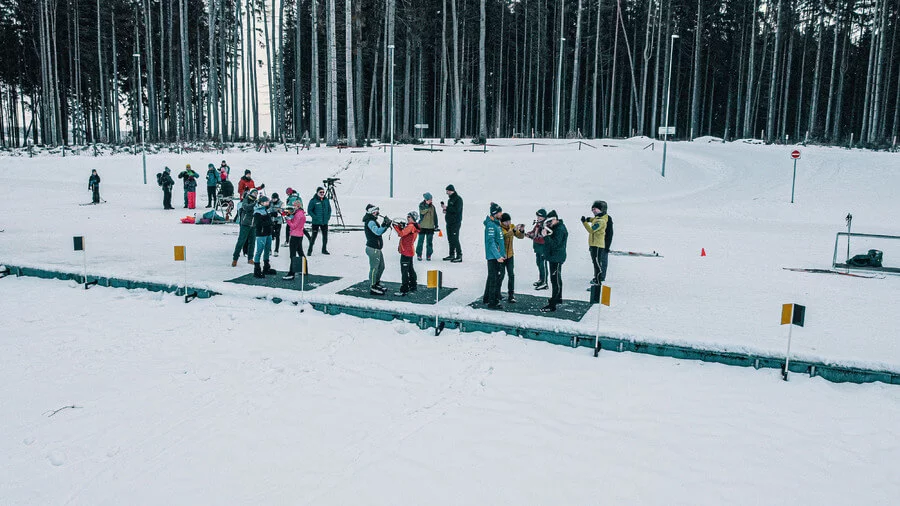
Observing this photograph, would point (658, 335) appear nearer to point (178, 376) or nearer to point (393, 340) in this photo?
point (393, 340)

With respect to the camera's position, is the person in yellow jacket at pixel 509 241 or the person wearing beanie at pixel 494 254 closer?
the person wearing beanie at pixel 494 254

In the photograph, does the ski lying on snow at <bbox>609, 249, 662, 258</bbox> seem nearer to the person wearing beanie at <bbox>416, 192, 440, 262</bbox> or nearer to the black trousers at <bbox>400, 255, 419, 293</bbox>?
the person wearing beanie at <bbox>416, 192, 440, 262</bbox>

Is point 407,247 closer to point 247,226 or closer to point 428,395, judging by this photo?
point 428,395

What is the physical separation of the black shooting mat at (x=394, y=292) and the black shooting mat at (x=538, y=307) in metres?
0.79

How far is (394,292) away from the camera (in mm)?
10812

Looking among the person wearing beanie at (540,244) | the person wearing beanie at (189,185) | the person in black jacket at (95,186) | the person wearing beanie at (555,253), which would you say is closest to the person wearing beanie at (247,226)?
the person wearing beanie at (540,244)

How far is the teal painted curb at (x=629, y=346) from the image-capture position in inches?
296

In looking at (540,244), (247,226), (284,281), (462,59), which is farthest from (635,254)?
(462,59)

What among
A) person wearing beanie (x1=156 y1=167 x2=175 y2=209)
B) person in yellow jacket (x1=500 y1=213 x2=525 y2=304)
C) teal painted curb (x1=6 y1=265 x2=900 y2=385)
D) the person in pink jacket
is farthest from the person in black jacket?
person in yellow jacket (x1=500 y1=213 x2=525 y2=304)

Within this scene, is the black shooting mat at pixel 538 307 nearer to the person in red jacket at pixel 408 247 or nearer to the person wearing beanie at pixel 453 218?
the person in red jacket at pixel 408 247

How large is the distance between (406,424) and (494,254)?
3969 mm

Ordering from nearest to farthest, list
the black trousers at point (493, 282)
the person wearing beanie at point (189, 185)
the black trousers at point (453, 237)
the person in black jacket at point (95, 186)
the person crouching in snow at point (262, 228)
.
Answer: the black trousers at point (493, 282) < the person crouching in snow at point (262, 228) < the black trousers at point (453, 237) < the person wearing beanie at point (189, 185) < the person in black jacket at point (95, 186)

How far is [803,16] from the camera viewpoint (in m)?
48.0

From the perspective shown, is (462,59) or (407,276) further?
(462,59)
